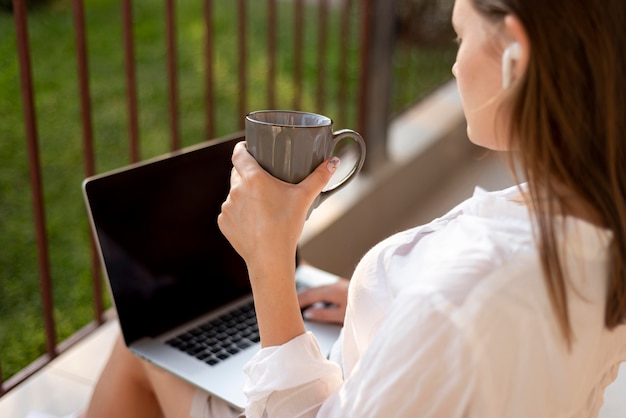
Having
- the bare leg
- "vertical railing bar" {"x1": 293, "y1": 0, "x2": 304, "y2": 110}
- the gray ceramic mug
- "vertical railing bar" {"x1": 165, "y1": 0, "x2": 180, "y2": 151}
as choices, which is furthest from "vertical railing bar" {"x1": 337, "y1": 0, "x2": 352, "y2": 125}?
the gray ceramic mug

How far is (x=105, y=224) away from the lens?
1075mm

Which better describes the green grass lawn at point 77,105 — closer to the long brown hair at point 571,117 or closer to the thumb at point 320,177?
the thumb at point 320,177

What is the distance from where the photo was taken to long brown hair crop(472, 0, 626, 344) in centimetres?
66

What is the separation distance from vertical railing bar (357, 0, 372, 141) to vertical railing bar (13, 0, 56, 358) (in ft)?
3.75

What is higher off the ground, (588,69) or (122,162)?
(588,69)

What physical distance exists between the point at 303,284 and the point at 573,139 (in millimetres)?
715

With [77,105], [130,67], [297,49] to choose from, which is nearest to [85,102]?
[130,67]

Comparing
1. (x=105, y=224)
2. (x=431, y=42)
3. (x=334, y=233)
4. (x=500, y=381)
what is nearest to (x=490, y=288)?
(x=500, y=381)

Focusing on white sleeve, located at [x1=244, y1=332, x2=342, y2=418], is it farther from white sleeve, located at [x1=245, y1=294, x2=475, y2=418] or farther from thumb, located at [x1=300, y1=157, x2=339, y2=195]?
thumb, located at [x1=300, y1=157, x2=339, y2=195]

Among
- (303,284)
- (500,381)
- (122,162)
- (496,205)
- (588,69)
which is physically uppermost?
(588,69)

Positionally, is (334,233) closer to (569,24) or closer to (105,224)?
(105,224)

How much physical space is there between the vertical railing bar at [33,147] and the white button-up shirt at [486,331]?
801 millimetres

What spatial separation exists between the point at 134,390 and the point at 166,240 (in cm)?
22

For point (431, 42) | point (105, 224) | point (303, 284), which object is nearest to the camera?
point (105, 224)
